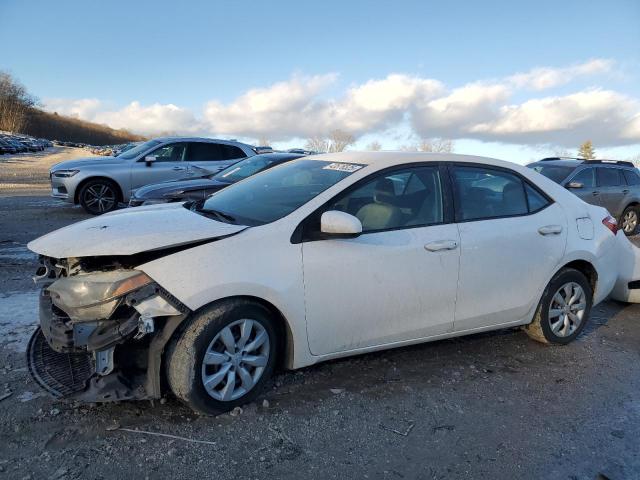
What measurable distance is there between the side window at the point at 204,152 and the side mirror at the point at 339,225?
903 cm

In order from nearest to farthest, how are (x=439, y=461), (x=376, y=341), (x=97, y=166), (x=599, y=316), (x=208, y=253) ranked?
(x=439, y=461) < (x=208, y=253) < (x=376, y=341) < (x=599, y=316) < (x=97, y=166)

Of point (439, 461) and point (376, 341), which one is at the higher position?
point (376, 341)

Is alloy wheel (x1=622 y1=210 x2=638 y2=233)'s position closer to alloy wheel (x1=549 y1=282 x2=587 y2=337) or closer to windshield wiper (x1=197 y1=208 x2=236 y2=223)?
alloy wheel (x1=549 y1=282 x2=587 y2=337)

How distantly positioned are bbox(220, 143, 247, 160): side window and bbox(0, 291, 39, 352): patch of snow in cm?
723

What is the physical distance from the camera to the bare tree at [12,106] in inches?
4247

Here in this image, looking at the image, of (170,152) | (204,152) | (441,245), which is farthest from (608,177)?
(441,245)

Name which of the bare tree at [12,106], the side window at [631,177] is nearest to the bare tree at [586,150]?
the side window at [631,177]

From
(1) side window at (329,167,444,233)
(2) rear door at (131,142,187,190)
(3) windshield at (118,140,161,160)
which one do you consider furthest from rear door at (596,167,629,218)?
(3) windshield at (118,140,161,160)

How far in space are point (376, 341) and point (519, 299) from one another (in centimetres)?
140

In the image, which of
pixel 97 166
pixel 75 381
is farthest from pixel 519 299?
pixel 97 166

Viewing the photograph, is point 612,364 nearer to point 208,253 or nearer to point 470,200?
point 470,200

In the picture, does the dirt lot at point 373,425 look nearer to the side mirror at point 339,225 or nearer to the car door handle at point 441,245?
the car door handle at point 441,245

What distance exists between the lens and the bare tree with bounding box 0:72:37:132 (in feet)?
354

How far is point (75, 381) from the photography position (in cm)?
300
